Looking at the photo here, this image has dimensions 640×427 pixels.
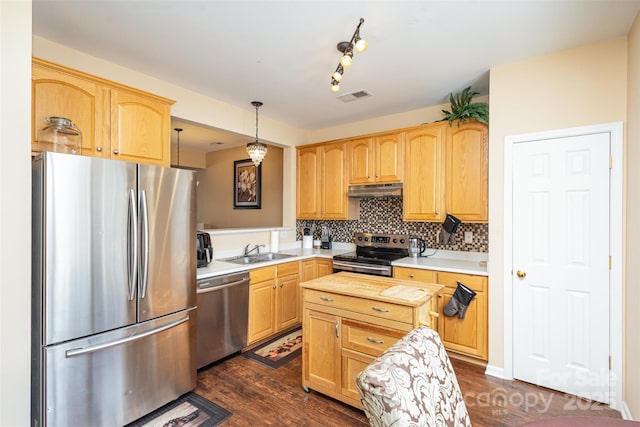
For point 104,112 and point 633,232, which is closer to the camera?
point 633,232

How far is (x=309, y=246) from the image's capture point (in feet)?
15.1

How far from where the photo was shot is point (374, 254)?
154 inches

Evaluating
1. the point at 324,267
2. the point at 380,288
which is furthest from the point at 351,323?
the point at 324,267

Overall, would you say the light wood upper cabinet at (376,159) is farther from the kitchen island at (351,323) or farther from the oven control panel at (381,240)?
the kitchen island at (351,323)

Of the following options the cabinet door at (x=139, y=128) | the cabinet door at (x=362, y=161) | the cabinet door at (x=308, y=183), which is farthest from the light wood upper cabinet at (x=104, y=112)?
the cabinet door at (x=362, y=161)

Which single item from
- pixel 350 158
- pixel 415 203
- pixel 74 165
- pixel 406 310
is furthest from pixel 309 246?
pixel 74 165

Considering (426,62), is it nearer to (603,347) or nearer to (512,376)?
(603,347)

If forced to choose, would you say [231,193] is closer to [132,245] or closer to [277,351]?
[277,351]

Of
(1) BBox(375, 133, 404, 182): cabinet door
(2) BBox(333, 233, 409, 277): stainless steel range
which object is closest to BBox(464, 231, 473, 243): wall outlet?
(2) BBox(333, 233, 409, 277): stainless steel range

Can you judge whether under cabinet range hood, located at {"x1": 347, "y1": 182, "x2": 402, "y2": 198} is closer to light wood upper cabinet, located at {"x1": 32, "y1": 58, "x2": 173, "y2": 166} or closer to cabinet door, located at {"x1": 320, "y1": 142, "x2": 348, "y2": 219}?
cabinet door, located at {"x1": 320, "y1": 142, "x2": 348, "y2": 219}

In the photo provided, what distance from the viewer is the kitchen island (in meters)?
1.98

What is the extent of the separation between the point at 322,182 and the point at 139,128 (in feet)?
7.78

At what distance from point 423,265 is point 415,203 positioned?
0.74 meters

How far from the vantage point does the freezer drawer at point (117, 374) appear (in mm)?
1739
